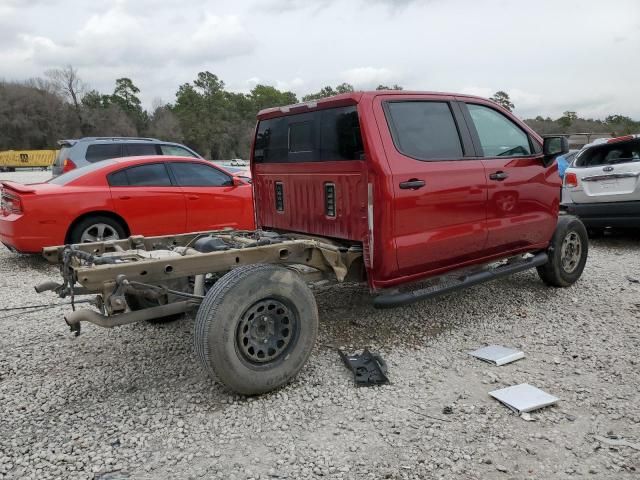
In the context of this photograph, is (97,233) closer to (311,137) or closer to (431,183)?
(311,137)

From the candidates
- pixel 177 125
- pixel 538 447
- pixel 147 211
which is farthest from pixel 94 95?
pixel 538 447

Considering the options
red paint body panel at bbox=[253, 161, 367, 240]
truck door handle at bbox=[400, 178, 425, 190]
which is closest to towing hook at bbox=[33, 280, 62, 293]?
red paint body panel at bbox=[253, 161, 367, 240]

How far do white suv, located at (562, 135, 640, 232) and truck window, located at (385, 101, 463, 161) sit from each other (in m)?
4.54

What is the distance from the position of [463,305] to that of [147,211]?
4.41 metres

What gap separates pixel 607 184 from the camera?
782cm

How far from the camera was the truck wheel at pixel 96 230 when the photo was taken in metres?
6.73

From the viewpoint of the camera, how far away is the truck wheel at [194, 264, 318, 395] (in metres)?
3.17

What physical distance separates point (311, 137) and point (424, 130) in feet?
3.05

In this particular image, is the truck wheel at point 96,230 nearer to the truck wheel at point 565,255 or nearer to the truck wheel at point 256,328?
the truck wheel at point 256,328

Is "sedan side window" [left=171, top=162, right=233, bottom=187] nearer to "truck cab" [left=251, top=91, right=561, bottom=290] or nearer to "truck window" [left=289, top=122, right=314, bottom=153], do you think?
"truck cab" [left=251, top=91, right=561, bottom=290]

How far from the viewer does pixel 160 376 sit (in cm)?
373

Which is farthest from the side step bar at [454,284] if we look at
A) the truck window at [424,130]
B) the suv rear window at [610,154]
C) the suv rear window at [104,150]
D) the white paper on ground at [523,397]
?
the suv rear window at [104,150]

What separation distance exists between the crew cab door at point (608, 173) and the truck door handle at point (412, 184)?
5116 millimetres

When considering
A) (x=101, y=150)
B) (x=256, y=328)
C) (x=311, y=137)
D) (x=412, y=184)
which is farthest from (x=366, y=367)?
(x=101, y=150)
